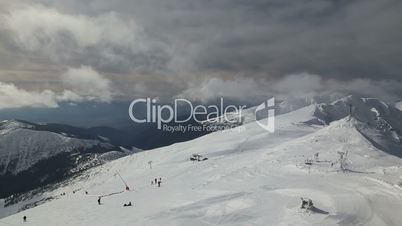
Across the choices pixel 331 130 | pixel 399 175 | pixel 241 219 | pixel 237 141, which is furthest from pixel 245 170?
pixel 237 141

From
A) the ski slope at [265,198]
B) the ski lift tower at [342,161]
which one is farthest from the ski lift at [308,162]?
the ski lift tower at [342,161]

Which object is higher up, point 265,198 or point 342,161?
point 342,161

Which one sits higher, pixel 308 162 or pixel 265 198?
pixel 308 162

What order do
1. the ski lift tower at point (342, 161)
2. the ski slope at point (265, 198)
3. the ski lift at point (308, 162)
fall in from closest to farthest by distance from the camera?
the ski slope at point (265, 198), the ski lift tower at point (342, 161), the ski lift at point (308, 162)

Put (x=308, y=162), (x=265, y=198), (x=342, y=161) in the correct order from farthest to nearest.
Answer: (x=342, y=161), (x=308, y=162), (x=265, y=198)

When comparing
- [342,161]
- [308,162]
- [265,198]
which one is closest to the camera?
[265,198]

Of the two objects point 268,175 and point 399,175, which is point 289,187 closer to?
point 268,175

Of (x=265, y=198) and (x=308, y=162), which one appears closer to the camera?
(x=265, y=198)

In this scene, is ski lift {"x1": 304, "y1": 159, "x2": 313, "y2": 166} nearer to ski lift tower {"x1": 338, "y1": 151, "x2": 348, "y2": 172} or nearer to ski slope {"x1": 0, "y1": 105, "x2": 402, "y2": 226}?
ski slope {"x1": 0, "y1": 105, "x2": 402, "y2": 226}

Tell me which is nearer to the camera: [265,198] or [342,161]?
[265,198]

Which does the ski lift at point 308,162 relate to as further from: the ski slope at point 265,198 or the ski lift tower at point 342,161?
the ski lift tower at point 342,161

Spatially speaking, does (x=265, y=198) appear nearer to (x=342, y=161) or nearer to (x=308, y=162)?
(x=308, y=162)

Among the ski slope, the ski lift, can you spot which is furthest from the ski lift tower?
the ski lift

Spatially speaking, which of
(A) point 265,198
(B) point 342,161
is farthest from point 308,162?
(A) point 265,198
